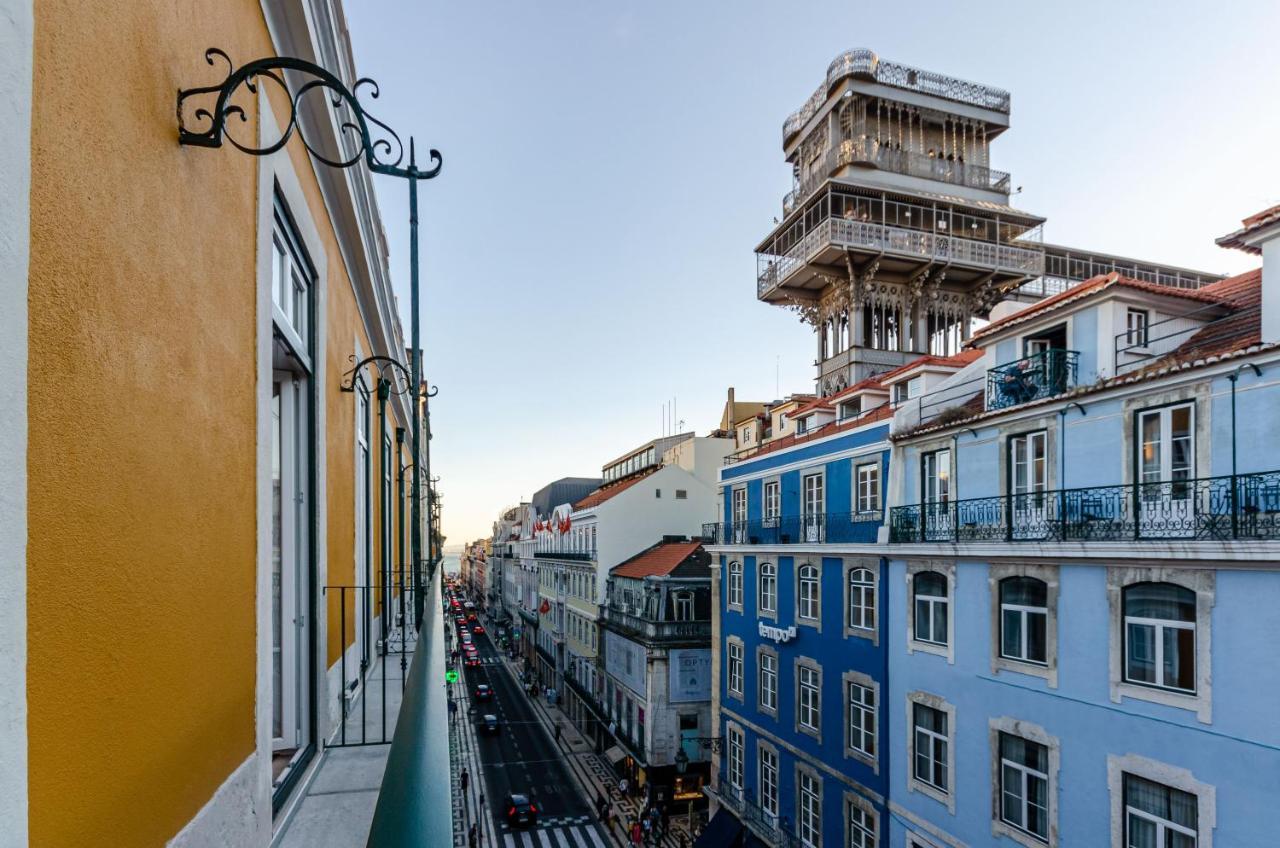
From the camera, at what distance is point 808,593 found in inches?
808

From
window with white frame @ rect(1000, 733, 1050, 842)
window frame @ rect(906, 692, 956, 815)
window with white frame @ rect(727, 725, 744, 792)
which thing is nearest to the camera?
window with white frame @ rect(1000, 733, 1050, 842)

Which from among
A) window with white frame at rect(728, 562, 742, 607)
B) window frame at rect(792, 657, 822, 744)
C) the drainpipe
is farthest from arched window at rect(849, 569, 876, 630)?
the drainpipe

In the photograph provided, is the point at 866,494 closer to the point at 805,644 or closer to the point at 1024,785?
the point at 805,644

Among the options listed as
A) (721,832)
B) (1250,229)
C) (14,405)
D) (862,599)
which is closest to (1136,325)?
(1250,229)

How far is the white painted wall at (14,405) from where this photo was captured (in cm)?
178

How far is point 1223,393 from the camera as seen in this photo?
1055 cm

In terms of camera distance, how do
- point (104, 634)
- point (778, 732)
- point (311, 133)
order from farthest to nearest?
point (778, 732) → point (311, 133) → point (104, 634)

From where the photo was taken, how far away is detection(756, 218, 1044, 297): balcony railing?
3017 cm

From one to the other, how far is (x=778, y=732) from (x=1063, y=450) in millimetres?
12591

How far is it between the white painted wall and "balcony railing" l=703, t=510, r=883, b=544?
17.4 meters

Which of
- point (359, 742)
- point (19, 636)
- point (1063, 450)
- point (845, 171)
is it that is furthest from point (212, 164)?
point (845, 171)

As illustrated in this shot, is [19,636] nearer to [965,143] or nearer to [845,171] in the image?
[845,171]

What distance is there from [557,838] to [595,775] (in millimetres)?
7908

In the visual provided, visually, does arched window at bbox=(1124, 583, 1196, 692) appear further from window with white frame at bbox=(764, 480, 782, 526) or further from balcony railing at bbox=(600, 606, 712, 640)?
balcony railing at bbox=(600, 606, 712, 640)
